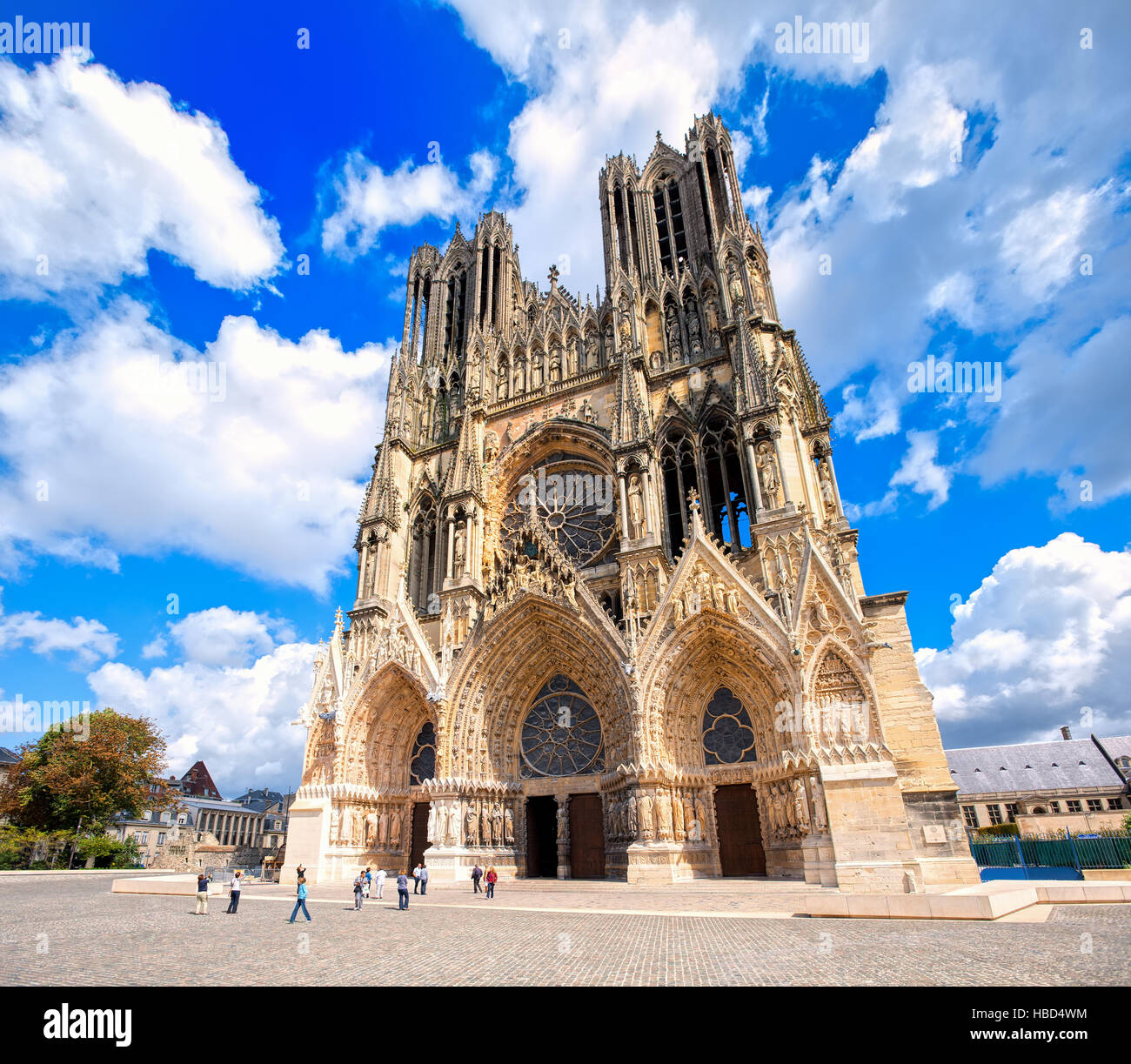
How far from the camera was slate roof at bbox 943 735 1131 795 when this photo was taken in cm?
4325

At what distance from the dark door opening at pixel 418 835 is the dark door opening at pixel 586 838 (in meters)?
4.80

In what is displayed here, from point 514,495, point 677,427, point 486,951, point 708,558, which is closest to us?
point 486,951

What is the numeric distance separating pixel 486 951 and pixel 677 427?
17.9m

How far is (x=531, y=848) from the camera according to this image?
19719 millimetres

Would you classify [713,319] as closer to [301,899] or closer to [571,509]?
[571,509]

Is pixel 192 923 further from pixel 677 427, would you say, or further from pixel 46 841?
pixel 46 841

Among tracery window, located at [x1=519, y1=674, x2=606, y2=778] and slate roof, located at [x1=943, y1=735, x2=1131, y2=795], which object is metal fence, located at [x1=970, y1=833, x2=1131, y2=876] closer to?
tracery window, located at [x1=519, y1=674, x2=606, y2=778]

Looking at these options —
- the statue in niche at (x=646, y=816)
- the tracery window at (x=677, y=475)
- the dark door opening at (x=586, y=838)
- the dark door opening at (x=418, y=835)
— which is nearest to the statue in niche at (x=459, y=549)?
the tracery window at (x=677, y=475)

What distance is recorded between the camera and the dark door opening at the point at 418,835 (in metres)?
20.9

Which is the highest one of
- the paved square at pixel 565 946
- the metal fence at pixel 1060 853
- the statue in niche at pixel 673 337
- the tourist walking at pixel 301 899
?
the statue in niche at pixel 673 337

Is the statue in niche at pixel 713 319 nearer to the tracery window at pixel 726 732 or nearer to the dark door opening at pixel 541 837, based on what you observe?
the tracery window at pixel 726 732

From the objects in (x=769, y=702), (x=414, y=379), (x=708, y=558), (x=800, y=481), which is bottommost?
(x=769, y=702)

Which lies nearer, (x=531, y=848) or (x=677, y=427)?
(x=531, y=848)
